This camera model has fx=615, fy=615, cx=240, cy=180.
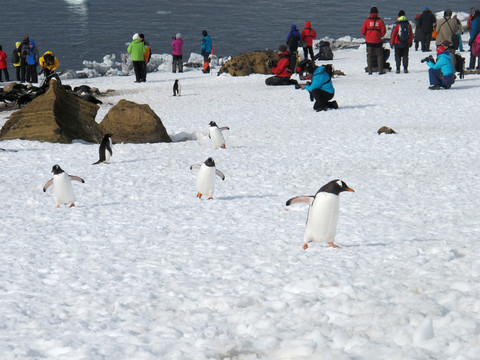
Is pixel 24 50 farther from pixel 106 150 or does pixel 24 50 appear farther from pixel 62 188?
pixel 62 188

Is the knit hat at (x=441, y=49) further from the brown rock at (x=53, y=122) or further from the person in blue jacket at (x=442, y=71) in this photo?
the brown rock at (x=53, y=122)

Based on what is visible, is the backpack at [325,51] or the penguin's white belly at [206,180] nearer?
the penguin's white belly at [206,180]

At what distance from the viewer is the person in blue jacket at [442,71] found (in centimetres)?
1559

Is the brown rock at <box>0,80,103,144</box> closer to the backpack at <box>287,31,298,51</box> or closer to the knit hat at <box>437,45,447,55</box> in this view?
the knit hat at <box>437,45,447,55</box>

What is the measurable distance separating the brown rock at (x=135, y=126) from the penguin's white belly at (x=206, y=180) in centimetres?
452

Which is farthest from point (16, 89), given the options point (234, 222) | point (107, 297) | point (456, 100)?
point (107, 297)

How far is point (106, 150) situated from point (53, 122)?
2.84m

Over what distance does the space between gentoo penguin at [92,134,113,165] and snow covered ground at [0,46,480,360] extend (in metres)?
0.28

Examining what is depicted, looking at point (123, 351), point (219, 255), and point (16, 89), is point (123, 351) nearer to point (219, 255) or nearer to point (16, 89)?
point (219, 255)

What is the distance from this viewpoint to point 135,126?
1207 centimetres

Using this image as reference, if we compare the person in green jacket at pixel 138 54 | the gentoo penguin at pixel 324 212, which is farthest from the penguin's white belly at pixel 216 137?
the person in green jacket at pixel 138 54

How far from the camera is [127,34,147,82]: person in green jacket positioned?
21125mm

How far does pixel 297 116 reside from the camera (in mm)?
13875

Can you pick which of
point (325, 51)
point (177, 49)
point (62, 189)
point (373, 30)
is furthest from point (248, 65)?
point (62, 189)
